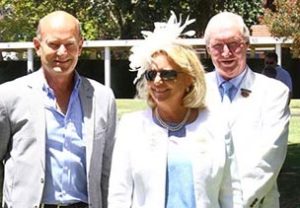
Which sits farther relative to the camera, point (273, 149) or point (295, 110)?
point (295, 110)

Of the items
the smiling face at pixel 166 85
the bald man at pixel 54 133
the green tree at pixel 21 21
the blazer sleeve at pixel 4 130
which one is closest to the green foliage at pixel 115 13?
the green tree at pixel 21 21

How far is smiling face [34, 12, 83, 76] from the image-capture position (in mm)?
3814

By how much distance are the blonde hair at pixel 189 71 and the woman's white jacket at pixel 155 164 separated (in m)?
0.09

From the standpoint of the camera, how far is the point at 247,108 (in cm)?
426

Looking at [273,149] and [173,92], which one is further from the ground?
[173,92]

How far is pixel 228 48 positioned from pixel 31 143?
1.19 m

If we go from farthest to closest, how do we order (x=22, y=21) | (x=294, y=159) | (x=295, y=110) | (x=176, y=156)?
(x=22, y=21), (x=295, y=110), (x=294, y=159), (x=176, y=156)

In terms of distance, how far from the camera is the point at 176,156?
357 centimetres

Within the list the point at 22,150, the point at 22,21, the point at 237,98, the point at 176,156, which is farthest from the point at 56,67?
the point at 22,21

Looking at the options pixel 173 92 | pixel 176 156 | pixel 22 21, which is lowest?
pixel 22 21

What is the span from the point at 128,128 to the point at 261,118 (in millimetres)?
949

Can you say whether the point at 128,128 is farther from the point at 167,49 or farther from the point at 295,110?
the point at 295,110

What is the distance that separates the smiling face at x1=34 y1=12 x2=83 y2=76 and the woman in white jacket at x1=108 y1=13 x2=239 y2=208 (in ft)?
1.15

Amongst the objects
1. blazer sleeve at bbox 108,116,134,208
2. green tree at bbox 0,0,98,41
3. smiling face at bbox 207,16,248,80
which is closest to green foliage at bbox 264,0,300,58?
smiling face at bbox 207,16,248,80
